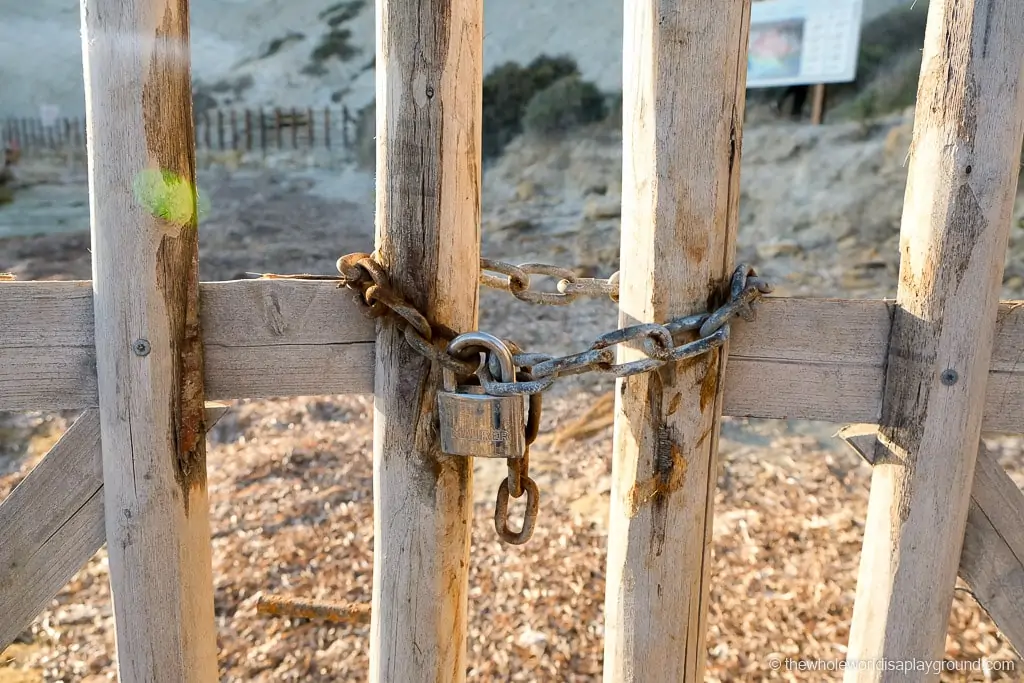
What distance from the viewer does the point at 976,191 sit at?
140 centimetres

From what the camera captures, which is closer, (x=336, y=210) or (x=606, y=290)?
(x=606, y=290)

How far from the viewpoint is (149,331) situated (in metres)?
1.47

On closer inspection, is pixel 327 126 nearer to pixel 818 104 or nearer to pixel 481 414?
pixel 818 104

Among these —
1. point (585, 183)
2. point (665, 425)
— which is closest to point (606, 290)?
point (665, 425)

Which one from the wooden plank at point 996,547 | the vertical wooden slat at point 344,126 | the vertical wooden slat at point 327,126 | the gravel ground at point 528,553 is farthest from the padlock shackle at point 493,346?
the vertical wooden slat at point 327,126

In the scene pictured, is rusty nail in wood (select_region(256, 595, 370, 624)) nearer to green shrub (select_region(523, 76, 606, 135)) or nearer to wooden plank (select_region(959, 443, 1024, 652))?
wooden plank (select_region(959, 443, 1024, 652))

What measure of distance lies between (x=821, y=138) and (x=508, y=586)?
8.13m

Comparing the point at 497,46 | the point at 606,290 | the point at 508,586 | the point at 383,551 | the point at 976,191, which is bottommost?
the point at 508,586

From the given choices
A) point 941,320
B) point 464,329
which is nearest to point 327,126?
point 464,329

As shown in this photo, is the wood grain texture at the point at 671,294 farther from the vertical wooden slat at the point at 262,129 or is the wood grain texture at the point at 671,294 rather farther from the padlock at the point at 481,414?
the vertical wooden slat at the point at 262,129

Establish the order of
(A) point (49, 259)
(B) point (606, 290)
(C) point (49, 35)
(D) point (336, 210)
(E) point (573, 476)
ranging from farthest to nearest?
(C) point (49, 35), (D) point (336, 210), (A) point (49, 259), (E) point (573, 476), (B) point (606, 290)

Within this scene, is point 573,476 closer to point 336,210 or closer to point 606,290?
point 606,290

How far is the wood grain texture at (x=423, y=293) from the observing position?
140 centimetres

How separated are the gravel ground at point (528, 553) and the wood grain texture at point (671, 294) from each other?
65.0 inches
